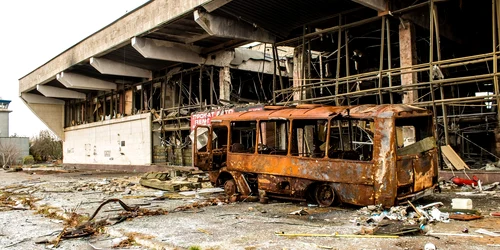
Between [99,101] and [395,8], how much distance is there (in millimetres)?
23853

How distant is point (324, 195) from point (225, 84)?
12211mm

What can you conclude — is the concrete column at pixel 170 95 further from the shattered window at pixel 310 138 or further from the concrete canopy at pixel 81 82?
the shattered window at pixel 310 138

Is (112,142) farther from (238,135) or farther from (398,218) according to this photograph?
(398,218)

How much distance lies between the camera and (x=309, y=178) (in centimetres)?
873

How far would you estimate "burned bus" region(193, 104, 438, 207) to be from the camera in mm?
7648

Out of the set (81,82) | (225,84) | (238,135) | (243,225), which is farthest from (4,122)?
(243,225)

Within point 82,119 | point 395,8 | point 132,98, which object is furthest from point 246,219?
point 82,119

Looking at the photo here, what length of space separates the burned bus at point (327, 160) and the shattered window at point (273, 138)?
3 centimetres

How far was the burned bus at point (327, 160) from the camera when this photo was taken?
765 cm

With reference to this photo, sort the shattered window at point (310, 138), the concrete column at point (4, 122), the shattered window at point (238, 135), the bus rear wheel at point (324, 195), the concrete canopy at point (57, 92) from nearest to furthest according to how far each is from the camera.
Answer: the bus rear wheel at point (324, 195)
the shattered window at point (310, 138)
the shattered window at point (238, 135)
the concrete canopy at point (57, 92)
the concrete column at point (4, 122)

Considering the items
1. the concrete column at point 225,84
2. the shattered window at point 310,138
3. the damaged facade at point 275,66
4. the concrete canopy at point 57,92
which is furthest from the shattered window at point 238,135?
the concrete canopy at point 57,92

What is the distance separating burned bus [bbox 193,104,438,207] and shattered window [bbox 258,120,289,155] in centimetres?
3

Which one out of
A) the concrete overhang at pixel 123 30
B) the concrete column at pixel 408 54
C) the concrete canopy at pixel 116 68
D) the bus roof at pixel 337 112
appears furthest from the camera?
the concrete canopy at pixel 116 68

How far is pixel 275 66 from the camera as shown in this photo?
1788 centimetres
